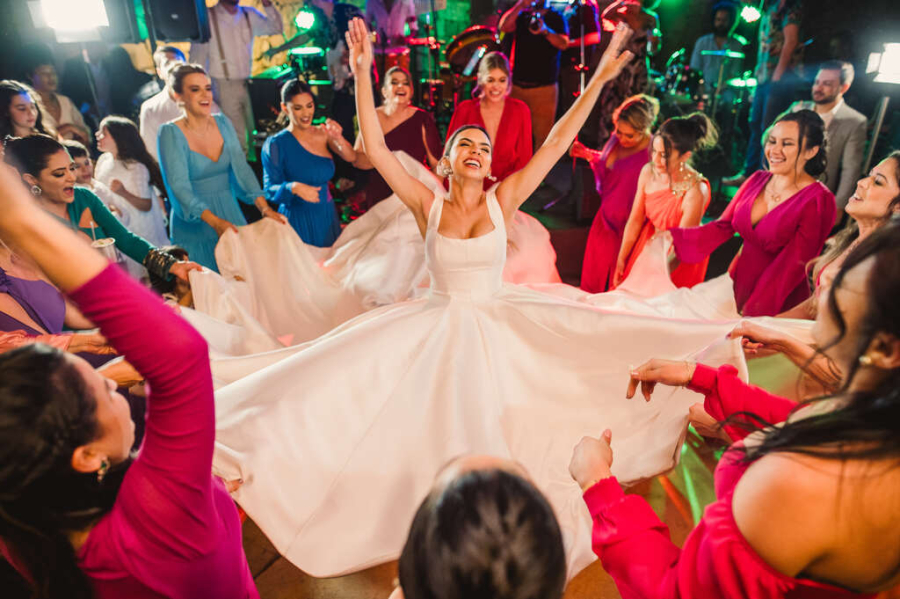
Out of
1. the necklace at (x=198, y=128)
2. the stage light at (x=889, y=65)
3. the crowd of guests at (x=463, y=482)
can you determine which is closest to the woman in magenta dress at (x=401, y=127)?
the necklace at (x=198, y=128)

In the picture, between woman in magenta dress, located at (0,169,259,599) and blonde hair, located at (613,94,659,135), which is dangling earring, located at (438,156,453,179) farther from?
blonde hair, located at (613,94,659,135)

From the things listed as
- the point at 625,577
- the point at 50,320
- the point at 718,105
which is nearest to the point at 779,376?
the point at 625,577

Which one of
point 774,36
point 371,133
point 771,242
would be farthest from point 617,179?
point 774,36

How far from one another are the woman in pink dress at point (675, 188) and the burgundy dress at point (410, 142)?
5.31 feet

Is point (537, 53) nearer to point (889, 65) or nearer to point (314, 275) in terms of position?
point (889, 65)

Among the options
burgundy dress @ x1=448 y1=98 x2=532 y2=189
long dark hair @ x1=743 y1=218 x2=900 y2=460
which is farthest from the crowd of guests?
burgundy dress @ x1=448 y1=98 x2=532 y2=189

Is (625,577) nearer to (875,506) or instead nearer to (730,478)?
(730,478)

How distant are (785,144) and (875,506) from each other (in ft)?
7.68

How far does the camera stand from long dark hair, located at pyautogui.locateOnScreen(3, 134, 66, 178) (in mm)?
2068

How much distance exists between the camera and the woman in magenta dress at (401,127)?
12.3ft

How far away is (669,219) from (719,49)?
18.6ft

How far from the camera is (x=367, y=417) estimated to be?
183cm

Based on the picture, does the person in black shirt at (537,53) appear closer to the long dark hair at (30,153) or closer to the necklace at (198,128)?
the necklace at (198,128)

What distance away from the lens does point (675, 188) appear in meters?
3.03
